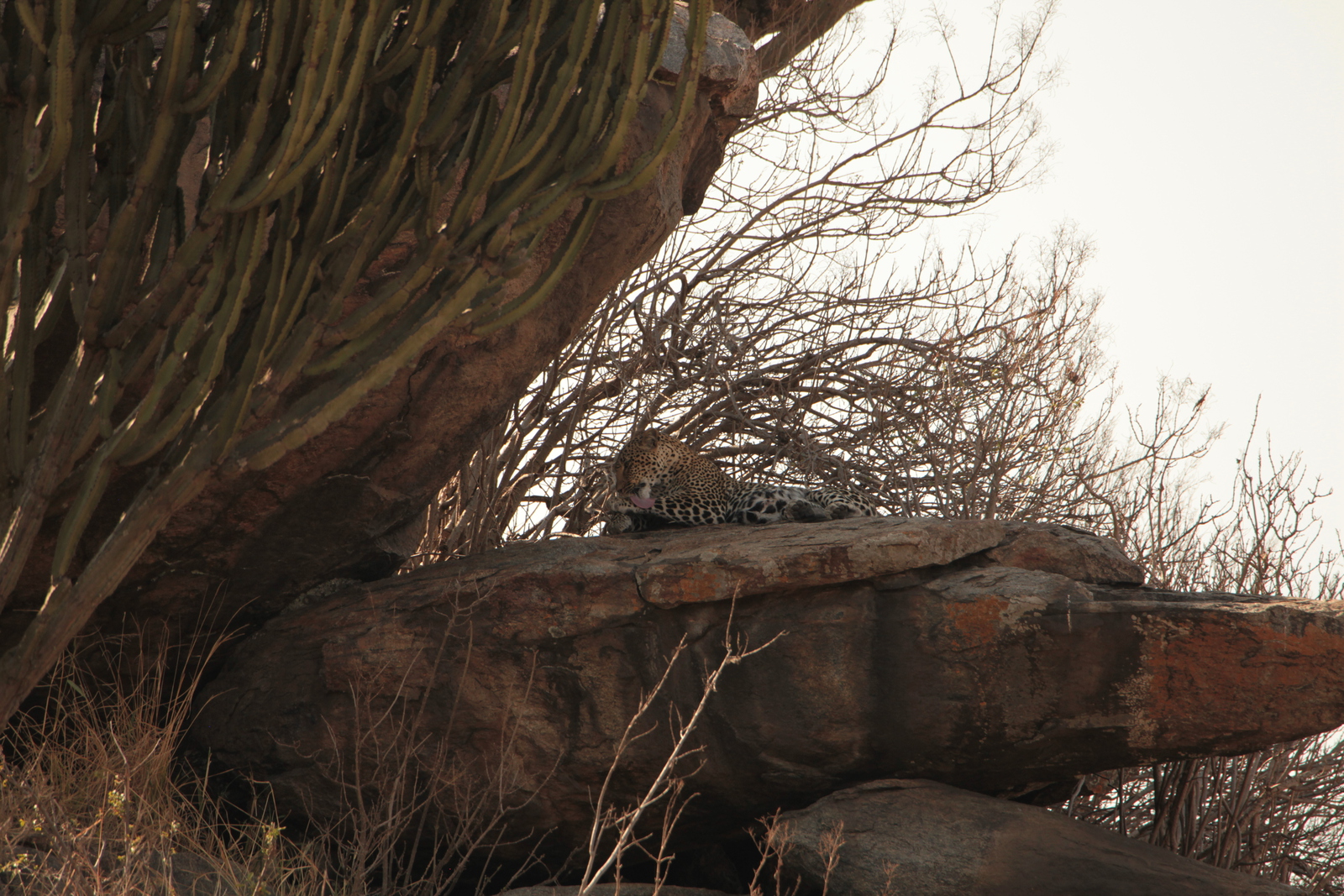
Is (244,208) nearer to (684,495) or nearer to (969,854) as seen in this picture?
(969,854)

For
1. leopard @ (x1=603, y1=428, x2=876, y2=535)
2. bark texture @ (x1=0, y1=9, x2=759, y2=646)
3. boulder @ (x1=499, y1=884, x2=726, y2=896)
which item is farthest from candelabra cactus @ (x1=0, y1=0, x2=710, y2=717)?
leopard @ (x1=603, y1=428, x2=876, y2=535)

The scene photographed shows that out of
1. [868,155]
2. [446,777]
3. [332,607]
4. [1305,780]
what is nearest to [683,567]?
[446,777]

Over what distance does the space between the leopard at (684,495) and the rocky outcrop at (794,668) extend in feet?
3.04

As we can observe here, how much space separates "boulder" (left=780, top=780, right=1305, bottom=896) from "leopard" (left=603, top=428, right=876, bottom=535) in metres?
2.06

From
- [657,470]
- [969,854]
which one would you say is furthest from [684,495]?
[969,854]

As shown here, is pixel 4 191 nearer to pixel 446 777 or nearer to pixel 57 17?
pixel 57 17

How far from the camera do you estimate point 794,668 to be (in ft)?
15.9

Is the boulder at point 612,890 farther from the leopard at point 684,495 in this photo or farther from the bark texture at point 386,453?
the leopard at point 684,495

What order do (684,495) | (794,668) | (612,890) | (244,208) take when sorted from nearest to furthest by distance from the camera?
(244,208) → (612,890) → (794,668) → (684,495)

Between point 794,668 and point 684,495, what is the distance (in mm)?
2177

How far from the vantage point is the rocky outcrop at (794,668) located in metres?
4.39

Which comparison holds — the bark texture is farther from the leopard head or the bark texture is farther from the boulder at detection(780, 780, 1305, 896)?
the boulder at detection(780, 780, 1305, 896)

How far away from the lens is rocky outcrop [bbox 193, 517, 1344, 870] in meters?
4.39

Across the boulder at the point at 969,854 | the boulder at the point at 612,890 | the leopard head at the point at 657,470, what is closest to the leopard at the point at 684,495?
the leopard head at the point at 657,470
